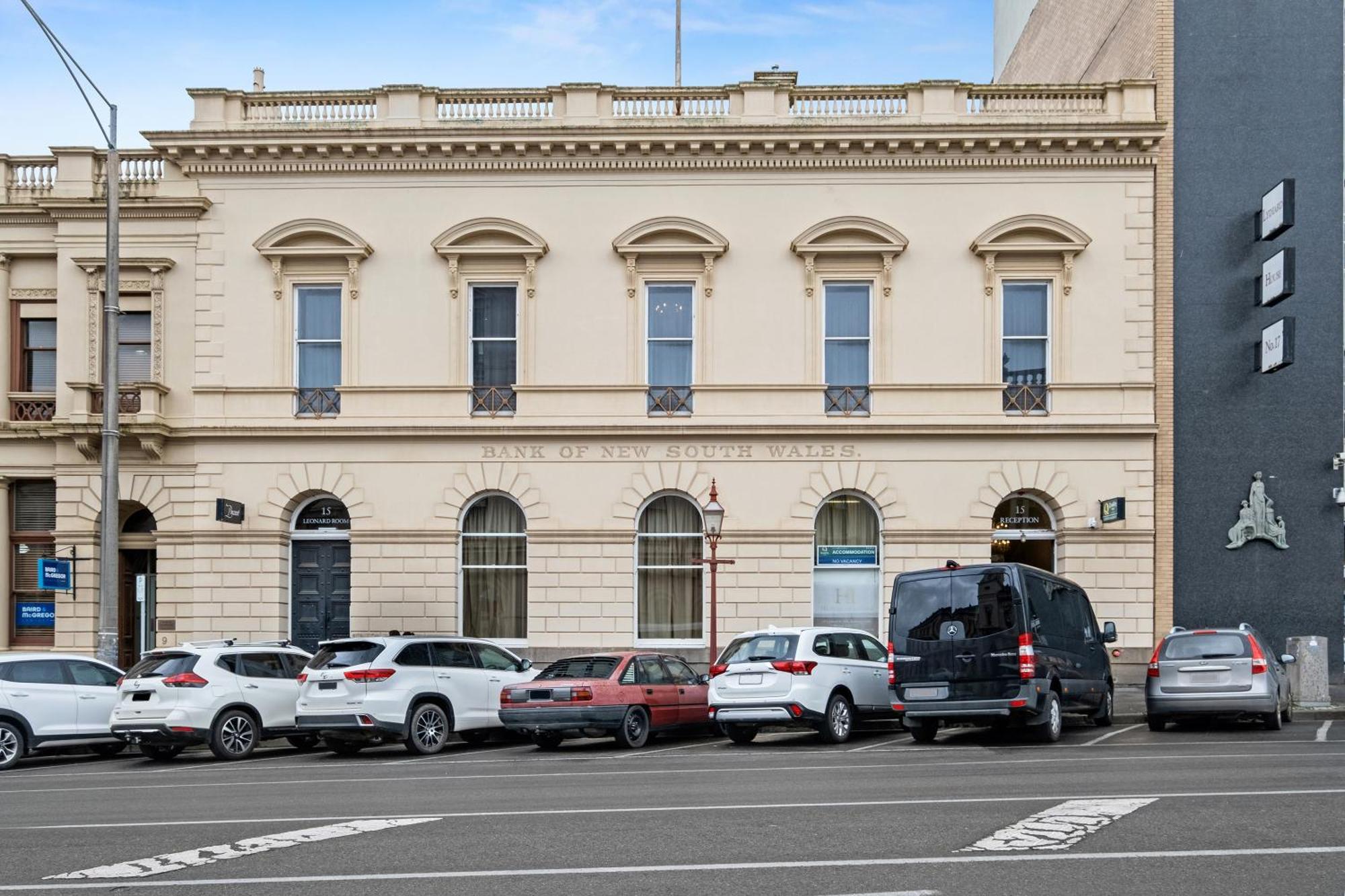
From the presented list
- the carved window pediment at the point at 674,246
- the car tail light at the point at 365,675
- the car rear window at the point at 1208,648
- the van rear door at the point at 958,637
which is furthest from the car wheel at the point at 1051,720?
the carved window pediment at the point at 674,246

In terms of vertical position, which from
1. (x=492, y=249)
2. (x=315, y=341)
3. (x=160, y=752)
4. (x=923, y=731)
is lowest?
(x=160, y=752)

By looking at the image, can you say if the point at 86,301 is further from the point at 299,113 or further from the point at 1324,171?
the point at 1324,171

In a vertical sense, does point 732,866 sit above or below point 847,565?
below

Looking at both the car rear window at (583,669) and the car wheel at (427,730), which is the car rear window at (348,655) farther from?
the car rear window at (583,669)

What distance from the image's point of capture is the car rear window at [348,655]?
20.1m

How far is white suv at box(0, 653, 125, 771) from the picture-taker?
66.8ft

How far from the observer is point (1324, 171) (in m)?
29.0

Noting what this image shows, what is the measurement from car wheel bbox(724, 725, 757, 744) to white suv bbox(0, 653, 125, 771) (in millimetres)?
8570

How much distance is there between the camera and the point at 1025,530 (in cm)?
2942

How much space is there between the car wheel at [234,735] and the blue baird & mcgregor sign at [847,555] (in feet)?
39.9

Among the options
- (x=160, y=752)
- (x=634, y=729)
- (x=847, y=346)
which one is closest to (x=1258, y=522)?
(x=847, y=346)

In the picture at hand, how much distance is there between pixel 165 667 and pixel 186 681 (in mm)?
467

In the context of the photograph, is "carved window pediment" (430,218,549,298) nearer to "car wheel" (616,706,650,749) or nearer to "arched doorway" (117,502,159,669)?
"arched doorway" (117,502,159,669)

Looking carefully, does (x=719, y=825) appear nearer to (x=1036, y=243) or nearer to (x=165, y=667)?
(x=165, y=667)
